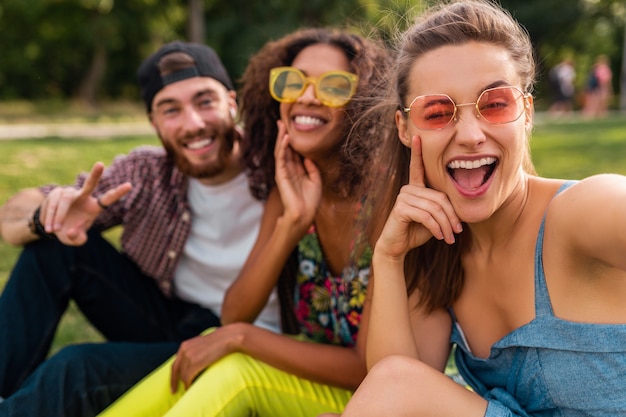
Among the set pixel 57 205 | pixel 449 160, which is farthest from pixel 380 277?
pixel 57 205

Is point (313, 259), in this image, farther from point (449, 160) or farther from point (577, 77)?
point (577, 77)

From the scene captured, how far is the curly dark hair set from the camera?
9.77 ft

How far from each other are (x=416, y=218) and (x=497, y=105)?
447 mm

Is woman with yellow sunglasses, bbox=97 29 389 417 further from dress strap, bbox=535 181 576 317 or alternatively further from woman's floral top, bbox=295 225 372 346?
dress strap, bbox=535 181 576 317

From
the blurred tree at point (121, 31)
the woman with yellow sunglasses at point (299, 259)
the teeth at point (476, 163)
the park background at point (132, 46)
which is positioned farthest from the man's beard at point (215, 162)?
the blurred tree at point (121, 31)

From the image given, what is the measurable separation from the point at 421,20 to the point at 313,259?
47.7 inches

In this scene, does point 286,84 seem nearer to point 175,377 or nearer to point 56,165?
point 175,377

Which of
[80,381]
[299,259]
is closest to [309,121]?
[299,259]

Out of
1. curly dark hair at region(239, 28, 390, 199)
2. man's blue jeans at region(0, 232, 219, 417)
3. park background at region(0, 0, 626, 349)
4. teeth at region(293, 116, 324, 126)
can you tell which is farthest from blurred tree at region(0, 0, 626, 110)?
teeth at region(293, 116, 324, 126)

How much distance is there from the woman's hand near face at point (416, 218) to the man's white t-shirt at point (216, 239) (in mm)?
1380

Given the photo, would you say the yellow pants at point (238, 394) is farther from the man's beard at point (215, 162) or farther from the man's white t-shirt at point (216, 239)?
the man's beard at point (215, 162)

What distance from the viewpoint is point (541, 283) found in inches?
84.4

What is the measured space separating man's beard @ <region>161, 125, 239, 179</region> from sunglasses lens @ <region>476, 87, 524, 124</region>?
1.76m

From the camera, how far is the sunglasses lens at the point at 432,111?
216cm
